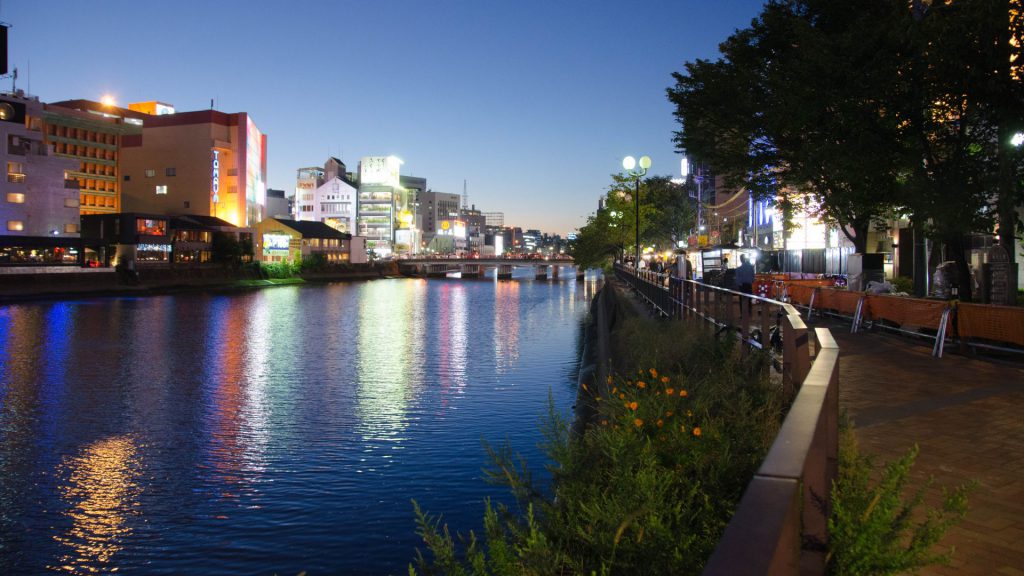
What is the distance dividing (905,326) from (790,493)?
17277 mm

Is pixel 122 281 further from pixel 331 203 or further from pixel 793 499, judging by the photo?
pixel 331 203

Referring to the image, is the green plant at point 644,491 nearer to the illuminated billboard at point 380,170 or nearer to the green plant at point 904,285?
the green plant at point 904,285

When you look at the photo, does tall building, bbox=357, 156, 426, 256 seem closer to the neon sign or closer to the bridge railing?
the neon sign

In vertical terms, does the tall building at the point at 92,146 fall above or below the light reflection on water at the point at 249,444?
above

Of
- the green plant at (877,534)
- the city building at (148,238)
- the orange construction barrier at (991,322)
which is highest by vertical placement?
the city building at (148,238)

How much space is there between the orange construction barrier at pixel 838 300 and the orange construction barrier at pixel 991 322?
4.99 metres

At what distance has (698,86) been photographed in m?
23.4

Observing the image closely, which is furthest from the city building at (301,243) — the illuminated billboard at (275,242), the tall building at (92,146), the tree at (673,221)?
the tree at (673,221)

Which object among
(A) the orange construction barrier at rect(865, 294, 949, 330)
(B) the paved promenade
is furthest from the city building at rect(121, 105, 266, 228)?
(B) the paved promenade

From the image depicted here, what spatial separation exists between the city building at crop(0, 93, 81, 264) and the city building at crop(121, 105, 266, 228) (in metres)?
22.7

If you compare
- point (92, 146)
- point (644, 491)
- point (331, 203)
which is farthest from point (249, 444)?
point (331, 203)

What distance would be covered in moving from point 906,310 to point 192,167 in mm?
100342

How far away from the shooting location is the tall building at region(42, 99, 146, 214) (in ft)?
337

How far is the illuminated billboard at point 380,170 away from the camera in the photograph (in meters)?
188
